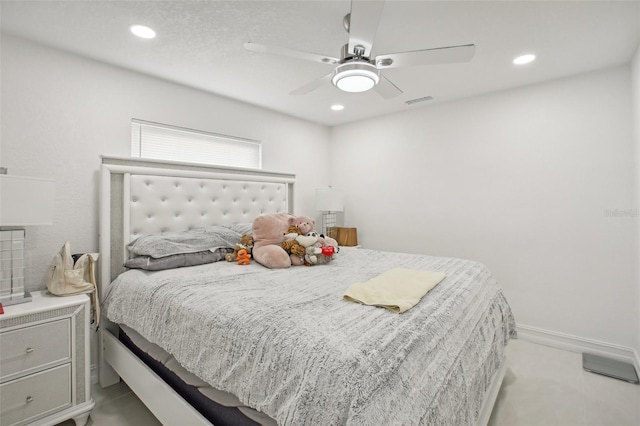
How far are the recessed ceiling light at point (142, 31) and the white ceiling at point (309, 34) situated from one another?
0.05 m

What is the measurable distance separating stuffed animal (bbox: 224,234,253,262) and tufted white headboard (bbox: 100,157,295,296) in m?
0.50

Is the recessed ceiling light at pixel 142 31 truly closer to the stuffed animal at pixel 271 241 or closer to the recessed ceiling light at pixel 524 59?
the stuffed animal at pixel 271 241

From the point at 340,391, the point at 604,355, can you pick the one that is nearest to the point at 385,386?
the point at 340,391

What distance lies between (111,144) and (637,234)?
428 centimetres

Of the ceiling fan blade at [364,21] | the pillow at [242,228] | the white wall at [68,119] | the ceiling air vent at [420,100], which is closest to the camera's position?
the ceiling fan blade at [364,21]

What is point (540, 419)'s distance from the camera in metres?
1.82

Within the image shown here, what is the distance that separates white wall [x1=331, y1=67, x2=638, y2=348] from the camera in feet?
8.30

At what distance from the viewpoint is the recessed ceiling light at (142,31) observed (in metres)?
1.92

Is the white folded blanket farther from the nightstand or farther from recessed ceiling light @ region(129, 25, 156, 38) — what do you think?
recessed ceiling light @ region(129, 25, 156, 38)

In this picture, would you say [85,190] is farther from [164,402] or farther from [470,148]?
[470,148]

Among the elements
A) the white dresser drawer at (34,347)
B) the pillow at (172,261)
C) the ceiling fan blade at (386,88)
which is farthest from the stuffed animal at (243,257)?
the ceiling fan blade at (386,88)

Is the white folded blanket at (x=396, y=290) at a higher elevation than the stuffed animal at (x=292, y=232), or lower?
Result: lower

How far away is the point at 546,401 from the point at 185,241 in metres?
2.83

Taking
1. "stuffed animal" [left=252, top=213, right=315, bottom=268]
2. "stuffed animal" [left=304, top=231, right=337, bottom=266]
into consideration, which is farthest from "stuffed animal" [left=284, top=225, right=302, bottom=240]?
"stuffed animal" [left=304, top=231, right=337, bottom=266]
